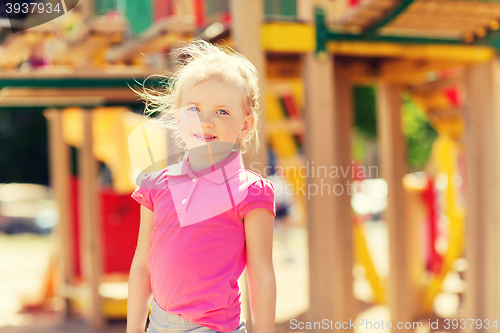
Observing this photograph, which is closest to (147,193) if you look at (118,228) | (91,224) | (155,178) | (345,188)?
(155,178)

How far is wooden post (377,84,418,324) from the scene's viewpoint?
386cm

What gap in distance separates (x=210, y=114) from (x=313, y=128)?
1693mm

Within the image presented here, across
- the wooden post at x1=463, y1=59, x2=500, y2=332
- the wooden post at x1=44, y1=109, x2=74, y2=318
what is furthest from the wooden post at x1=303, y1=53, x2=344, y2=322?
the wooden post at x1=44, y1=109, x2=74, y2=318

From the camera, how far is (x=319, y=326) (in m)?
2.99

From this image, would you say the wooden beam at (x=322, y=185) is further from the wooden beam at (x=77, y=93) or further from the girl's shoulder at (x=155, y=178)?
the girl's shoulder at (x=155, y=178)

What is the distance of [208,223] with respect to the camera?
1.32 m

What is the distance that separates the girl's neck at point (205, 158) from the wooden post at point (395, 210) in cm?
279

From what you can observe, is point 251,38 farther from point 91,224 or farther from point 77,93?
point 91,224

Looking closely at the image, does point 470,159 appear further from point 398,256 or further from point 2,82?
point 2,82

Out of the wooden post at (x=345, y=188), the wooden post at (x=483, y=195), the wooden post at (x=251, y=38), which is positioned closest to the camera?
the wooden post at (x=251, y=38)

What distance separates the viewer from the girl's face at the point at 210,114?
134cm

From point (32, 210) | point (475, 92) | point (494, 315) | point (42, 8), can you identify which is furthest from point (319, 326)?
point (32, 210)

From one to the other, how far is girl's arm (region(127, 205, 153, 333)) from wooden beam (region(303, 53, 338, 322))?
1.65 meters

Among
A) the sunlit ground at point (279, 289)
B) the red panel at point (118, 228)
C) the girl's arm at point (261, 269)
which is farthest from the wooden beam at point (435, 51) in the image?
the red panel at point (118, 228)
